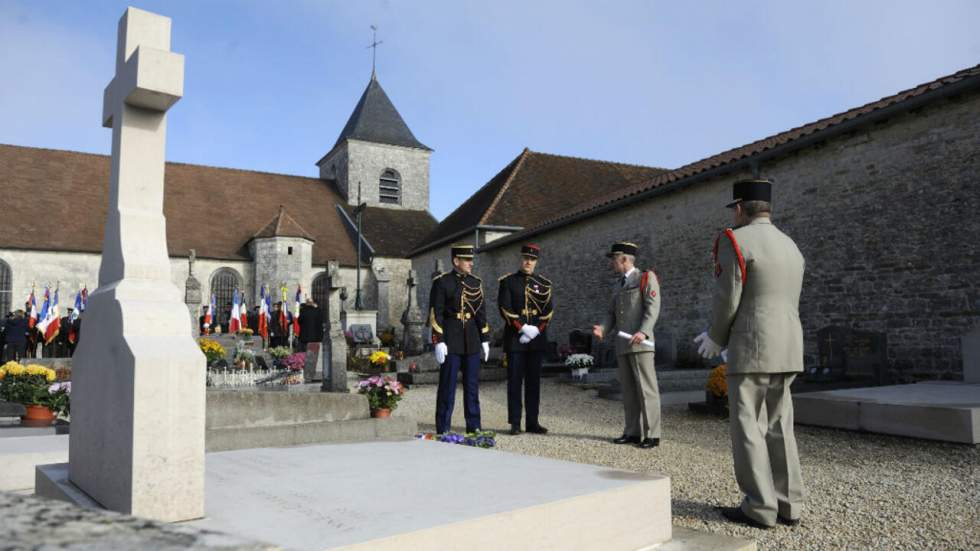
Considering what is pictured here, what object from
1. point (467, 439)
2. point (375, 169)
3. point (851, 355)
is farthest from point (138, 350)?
point (375, 169)

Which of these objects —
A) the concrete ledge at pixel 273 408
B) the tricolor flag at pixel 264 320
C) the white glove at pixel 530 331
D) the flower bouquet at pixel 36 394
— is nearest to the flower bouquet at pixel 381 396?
the concrete ledge at pixel 273 408

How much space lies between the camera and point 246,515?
2.29 m

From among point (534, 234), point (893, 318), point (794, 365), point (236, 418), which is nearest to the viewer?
point (794, 365)

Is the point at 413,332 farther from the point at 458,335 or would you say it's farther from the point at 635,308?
the point at 635,308

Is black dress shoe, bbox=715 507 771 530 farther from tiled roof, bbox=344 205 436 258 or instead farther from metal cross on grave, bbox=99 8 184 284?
tiled roof, bbox=344 205 436 258

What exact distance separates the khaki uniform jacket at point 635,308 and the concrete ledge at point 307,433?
215 cm

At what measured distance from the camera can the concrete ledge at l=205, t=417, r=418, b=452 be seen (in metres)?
4.97

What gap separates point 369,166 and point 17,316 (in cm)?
2316

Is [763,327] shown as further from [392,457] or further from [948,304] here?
[948,304]

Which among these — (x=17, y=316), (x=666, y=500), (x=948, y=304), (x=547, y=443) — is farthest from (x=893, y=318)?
(x=17, y=316)

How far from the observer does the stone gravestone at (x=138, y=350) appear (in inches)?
87.2

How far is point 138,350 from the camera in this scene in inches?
89.0

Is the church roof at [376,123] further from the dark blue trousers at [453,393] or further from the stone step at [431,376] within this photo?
the dark blue trousers at [453,393]

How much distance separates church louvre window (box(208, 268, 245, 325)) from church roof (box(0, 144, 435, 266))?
0.83 m
